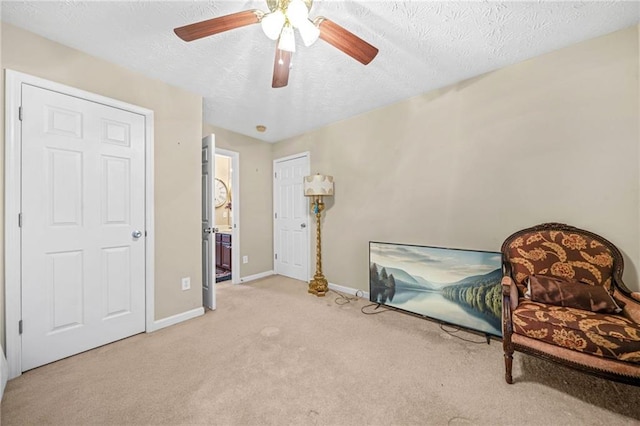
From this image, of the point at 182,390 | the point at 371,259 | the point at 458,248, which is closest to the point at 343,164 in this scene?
the point at 371,259

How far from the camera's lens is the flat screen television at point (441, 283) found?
210 centimetres

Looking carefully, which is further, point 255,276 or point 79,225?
point 255,276

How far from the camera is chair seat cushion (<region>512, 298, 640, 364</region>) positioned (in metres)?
1.26

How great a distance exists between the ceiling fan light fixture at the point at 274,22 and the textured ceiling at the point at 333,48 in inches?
15.7

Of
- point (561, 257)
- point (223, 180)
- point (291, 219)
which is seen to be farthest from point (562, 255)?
point (223, 180)

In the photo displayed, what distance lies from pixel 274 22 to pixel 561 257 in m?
2.52

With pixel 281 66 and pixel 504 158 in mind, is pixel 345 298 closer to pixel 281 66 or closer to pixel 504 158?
pixel 504 158

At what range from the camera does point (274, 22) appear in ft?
4.05

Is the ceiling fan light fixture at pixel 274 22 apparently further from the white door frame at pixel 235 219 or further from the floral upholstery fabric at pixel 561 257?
the white door frame at pixel 235 219

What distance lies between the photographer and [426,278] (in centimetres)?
245

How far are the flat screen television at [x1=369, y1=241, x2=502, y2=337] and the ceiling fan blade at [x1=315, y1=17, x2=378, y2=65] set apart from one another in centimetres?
186

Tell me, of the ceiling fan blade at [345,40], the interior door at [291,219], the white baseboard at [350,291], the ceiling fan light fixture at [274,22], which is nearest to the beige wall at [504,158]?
the white baseboard at [350,291]

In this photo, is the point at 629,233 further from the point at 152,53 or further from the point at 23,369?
the point at 23,369

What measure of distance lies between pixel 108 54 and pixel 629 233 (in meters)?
4.20
